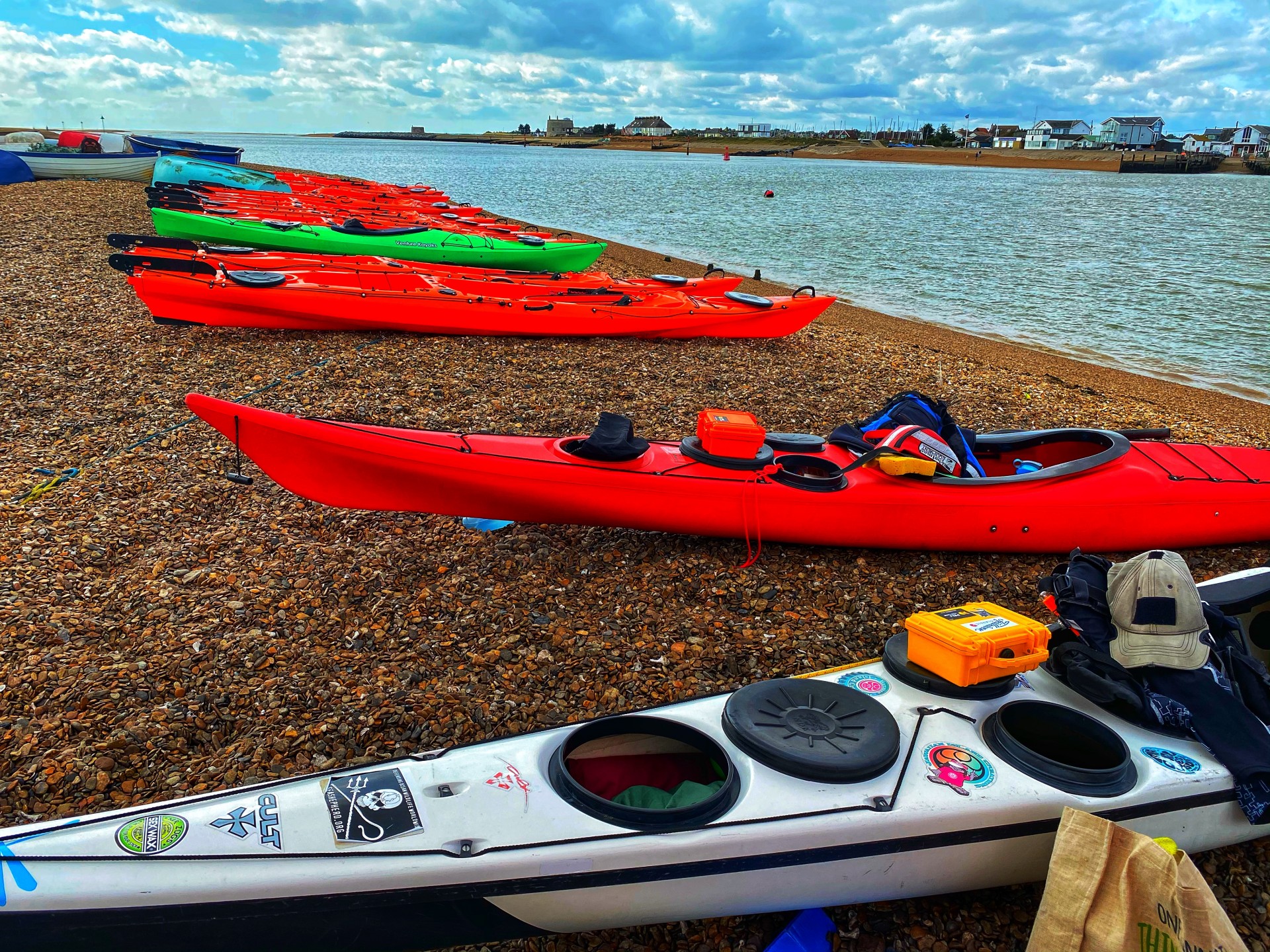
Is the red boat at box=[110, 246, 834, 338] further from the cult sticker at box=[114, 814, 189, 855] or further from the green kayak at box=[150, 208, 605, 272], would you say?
the cult sticker at box=[114, 814, 189, 855]

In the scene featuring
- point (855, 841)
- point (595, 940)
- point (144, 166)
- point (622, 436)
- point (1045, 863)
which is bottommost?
point (595, 940)

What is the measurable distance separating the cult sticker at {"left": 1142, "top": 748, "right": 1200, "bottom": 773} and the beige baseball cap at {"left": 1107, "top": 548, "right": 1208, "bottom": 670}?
0.93 ft

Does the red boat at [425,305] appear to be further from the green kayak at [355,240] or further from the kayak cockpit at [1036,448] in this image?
the kayak cockpit at [1036,448]

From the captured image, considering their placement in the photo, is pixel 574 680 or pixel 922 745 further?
pixel 574 680

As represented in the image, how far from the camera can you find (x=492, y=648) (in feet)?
11.8

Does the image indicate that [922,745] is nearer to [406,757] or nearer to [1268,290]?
[406,757]

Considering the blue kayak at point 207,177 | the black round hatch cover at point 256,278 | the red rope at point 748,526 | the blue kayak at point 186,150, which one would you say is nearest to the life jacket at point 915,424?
the red rope at point 748,526

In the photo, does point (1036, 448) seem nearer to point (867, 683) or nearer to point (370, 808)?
point (867, 683)

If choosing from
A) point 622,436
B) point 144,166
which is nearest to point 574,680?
point 622,436

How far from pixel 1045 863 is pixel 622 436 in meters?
2.72

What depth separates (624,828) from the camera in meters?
2.15

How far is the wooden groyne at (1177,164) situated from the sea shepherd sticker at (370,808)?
94648 mm

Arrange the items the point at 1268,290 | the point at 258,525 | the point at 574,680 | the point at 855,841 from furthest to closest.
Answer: the point at 1268,290
the point at 258,525
the point at 574,680
the point at 855,841

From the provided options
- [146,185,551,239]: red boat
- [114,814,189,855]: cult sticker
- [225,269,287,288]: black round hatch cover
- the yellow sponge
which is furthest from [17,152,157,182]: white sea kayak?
[114,814,189,855]: cult sticker
